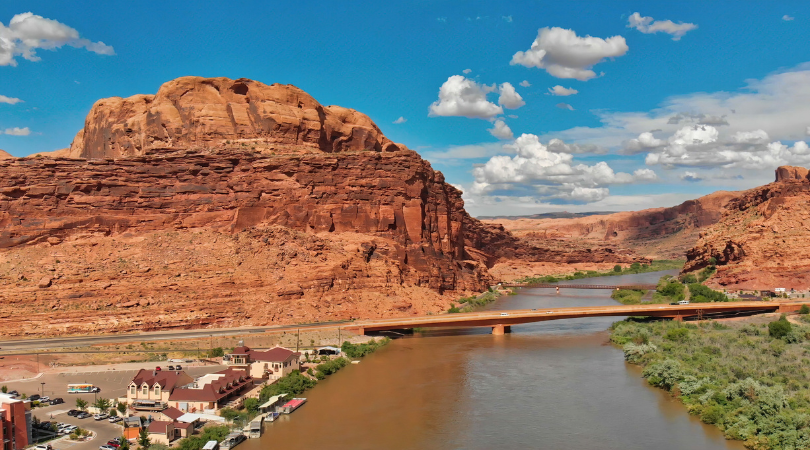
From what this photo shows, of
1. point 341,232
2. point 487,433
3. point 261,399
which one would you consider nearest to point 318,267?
point 341,232

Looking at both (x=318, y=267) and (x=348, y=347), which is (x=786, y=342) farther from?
(x=318, y=267)

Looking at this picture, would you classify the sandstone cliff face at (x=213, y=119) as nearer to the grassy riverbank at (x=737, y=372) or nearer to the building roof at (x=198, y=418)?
the grassy riverbank at (x=737, y=372)

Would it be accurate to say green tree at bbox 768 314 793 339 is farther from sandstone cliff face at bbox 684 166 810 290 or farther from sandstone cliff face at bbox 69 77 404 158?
sandstone cliff face at bbox 69 77 404 158

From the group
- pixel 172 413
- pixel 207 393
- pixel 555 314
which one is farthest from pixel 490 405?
pixel 555 314

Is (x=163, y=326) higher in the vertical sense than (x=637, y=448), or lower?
higher

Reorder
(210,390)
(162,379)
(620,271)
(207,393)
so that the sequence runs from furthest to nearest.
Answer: (620,271) → (162,379) → (210,390) → (207,393)

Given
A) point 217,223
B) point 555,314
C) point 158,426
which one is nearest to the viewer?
point 158,426

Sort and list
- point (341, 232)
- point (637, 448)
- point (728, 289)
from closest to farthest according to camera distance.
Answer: point (637, 448)
point (341, 232)
point (728, 289)

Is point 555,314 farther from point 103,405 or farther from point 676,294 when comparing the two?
point 103,405
